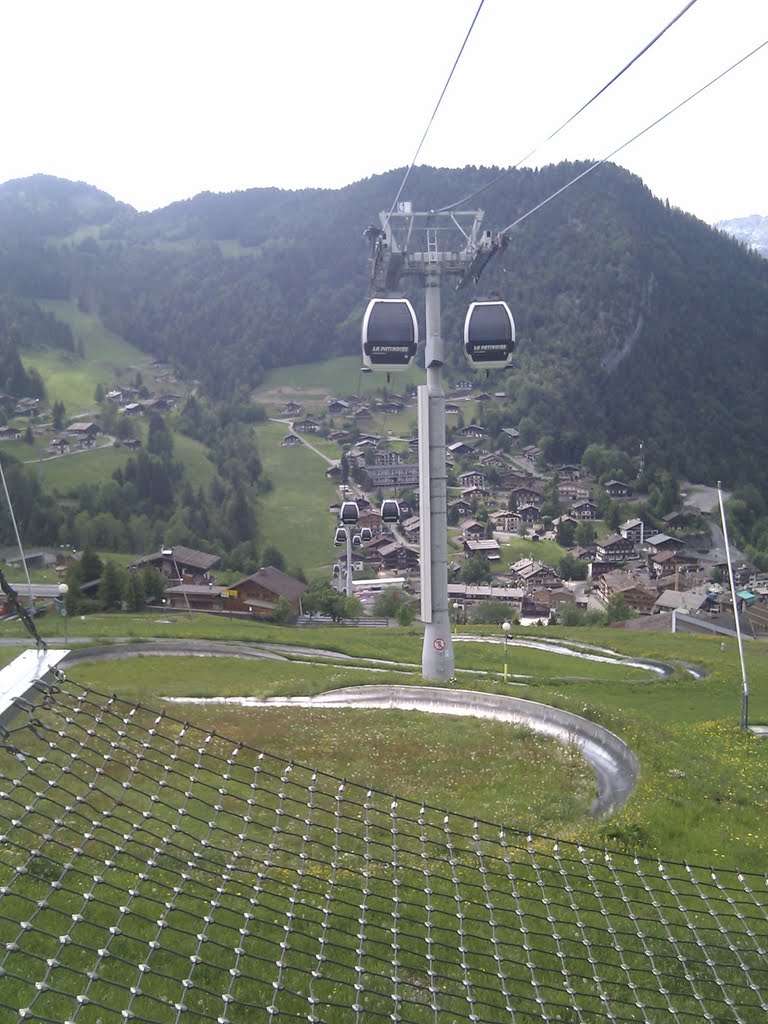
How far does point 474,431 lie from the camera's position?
131 metres

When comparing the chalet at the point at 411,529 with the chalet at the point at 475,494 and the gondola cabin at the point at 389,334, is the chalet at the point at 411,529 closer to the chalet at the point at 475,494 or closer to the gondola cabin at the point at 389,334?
the chalet at the point at 475,494

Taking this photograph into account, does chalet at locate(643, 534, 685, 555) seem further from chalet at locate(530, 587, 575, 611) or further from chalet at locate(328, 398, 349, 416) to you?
chalet at locate(328, 398, 349, 416)

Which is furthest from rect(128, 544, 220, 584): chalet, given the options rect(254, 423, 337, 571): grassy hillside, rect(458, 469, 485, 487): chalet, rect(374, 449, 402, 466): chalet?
rect(458, 469, 485, 487): chalet

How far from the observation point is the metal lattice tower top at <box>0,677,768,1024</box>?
537cm

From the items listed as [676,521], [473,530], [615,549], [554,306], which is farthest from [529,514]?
[554,306]

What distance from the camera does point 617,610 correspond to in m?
56.2

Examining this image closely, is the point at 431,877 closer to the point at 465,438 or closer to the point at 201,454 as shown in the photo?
the point at 201,454

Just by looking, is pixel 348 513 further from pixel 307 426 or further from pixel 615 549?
pixel 307 426

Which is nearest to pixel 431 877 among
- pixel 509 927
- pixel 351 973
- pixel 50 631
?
pixel 509 927

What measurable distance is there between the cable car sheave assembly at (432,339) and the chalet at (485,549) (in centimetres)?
6552

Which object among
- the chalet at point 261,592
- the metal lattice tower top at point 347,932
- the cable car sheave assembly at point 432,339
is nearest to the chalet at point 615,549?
the chalet at point 261,592

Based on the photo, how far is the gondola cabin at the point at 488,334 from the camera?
18250 millimetres

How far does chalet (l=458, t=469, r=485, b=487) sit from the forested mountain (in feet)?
51.0

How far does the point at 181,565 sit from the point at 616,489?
66.1m
